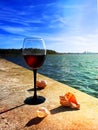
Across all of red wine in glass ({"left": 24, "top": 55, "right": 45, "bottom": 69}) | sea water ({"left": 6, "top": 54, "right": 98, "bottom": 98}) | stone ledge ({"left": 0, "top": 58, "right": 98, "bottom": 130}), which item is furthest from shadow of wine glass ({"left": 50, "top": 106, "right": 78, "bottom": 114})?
sea water ({"left": 6, "top": 54, "right": 98, "bottom": 98})

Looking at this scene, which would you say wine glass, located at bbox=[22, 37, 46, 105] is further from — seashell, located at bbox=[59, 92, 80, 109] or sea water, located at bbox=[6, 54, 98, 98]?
sea water, located at bbox=[6, 54, 98, 98]

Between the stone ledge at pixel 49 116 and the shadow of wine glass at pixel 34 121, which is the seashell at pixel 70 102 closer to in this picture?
the stone ledge at pixel 49 116

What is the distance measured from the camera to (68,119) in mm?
1732

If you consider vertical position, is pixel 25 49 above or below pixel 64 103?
above

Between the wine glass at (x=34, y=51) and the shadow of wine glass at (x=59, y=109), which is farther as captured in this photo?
the wine glass at (x=34, y=51)

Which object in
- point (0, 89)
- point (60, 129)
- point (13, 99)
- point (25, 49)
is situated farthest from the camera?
point (0, 89)

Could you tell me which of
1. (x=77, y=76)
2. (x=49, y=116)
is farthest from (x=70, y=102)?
(x=77, y=76)

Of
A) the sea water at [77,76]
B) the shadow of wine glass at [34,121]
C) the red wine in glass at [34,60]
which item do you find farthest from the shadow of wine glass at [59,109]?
the sea water at [77,76]

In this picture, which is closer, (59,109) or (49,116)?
(49,116)

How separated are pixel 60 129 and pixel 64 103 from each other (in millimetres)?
462

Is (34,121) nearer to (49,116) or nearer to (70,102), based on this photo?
(49,116)

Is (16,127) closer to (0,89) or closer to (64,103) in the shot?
(64,103)

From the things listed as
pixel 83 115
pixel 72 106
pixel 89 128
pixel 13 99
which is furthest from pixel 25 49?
pixel 89 128

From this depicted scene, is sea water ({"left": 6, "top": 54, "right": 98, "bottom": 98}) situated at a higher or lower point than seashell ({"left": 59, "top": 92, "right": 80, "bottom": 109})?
lower
